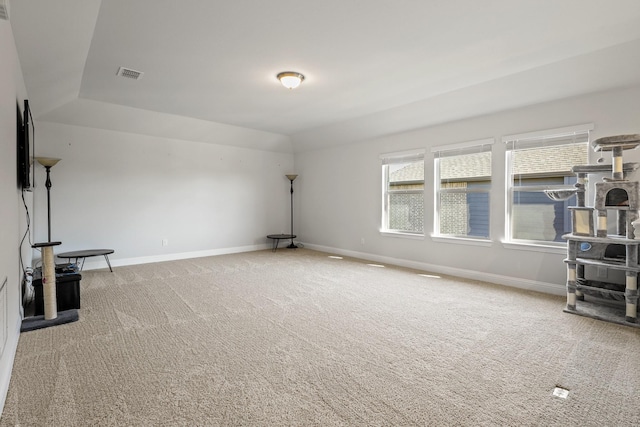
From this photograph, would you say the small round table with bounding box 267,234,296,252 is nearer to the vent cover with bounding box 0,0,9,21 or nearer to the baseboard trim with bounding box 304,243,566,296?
the baseboard trim with bounding box 304,243,566,296

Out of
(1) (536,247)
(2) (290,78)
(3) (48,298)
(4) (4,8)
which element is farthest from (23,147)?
(1) (536,247)

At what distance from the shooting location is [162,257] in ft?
20.9

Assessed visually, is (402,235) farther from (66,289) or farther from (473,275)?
(66,289)

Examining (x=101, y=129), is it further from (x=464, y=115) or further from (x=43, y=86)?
(x=464, y=115)

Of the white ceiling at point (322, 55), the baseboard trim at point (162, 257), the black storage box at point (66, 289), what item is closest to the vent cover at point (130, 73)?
the white ceiling at point (322, 55)

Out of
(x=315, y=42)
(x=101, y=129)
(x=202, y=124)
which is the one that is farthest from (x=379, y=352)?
(x=101, y=129)

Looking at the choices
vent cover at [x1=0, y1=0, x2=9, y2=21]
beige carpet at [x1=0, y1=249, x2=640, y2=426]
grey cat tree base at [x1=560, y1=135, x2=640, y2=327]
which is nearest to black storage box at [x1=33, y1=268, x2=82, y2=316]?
beige carpet at [x1=0, y1=249, x2=640, y2=426]

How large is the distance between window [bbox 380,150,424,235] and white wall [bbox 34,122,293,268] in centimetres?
294

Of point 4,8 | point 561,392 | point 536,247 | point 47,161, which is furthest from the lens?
point 47,161

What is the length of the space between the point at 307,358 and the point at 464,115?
4207mm

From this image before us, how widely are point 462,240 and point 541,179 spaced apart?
136cm

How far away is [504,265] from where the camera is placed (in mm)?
4672

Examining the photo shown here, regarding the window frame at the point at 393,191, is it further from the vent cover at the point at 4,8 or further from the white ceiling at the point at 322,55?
the vent cover at the point at 4,8

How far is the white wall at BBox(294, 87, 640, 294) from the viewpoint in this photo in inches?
154
